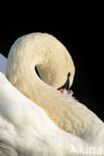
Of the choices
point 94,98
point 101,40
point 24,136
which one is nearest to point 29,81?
point 24,136

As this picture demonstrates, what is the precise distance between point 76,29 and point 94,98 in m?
0.78

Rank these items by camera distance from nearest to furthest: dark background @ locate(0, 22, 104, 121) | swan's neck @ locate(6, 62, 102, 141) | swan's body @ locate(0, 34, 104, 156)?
swan's body @ locate(0, 34, 104, 156)
swan's neck @ locate(6, 62, 102, 141)
dark background @ locate(0, 22, 104, 121)

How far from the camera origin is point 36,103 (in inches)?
104

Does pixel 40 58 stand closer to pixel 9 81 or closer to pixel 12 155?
pixel 9 81

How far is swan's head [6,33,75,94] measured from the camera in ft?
8.81

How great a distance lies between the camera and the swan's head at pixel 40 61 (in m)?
2.69

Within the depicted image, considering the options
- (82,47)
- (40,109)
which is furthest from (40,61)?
(82,47)

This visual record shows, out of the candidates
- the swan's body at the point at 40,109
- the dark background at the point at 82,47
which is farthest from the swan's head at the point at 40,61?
the dark background at the point at 82,47

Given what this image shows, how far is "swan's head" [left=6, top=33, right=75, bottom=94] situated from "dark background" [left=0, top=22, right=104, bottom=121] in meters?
2.07

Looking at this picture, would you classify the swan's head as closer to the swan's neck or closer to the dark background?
the swan's neck

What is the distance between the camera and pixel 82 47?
5.49 meters

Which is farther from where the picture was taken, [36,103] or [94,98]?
[94,98]

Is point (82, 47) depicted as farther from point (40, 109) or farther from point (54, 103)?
point (40, 109)

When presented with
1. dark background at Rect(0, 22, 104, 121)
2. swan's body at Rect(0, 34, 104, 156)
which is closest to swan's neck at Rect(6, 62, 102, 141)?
swan's body at Rect(0, 34, 104, 156)
